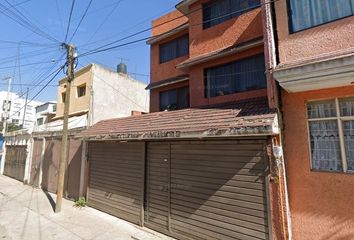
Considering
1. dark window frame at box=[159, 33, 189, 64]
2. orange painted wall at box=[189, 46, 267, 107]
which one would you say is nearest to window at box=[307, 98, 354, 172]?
orange painted wall at box=[189, 46, 267, 107]

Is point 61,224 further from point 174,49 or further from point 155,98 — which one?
point 174,49

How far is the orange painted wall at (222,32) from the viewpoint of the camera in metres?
8.62

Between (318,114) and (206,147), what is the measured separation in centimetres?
307

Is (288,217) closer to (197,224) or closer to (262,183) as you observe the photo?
(262,183)

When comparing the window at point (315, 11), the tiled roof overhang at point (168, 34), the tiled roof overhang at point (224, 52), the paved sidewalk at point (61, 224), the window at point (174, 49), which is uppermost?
the tiled roof overhang at point (168, 34)

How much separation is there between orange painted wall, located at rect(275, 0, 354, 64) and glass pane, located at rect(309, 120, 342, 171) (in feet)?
5.63

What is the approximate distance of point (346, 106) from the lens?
5.55 meters

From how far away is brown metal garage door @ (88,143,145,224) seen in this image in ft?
30.1

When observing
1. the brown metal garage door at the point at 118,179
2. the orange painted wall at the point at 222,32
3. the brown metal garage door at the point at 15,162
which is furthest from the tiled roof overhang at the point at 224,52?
the brown metal garage door at the point at 15,162

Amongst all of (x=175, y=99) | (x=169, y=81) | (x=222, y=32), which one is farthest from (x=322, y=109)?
(x=169, y=81)

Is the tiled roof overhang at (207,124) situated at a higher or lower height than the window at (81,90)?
lower

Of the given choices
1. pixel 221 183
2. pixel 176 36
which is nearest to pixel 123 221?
pixel 221 183

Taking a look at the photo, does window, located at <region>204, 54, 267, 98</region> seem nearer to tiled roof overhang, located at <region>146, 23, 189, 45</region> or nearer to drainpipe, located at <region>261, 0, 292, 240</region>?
drainpipe, located at <region>261, 0, 292, 240</region>

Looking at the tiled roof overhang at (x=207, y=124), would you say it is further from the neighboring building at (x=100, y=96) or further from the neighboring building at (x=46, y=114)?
the neighboring building at (x=46, y=114)
